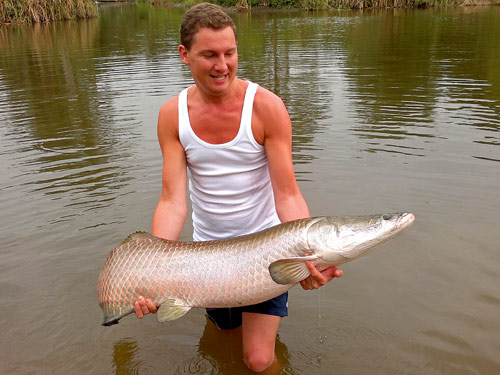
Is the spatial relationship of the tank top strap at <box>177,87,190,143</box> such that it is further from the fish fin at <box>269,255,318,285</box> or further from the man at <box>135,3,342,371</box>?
the fish fin at <box>269,255,318,285</box>

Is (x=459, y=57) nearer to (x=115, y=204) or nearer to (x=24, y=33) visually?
(x=115, y=204)

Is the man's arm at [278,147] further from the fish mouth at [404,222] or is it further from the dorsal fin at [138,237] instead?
the dorsal fin at [138,237]

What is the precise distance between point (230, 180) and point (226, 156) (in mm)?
142

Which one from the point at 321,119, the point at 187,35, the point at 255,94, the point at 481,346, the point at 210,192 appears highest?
the point at 187,35

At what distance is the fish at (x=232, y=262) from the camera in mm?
2178

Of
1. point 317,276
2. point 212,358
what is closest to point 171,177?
point 317,276

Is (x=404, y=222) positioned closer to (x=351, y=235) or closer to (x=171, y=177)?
(x=351, y=235)

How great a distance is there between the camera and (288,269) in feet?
7.06

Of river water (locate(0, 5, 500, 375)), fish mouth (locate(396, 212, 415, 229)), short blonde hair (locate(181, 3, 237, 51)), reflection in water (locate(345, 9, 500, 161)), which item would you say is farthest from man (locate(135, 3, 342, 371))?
reflection in water (locate(345, 9, 500, 161))

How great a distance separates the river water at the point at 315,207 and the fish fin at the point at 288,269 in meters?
1.15

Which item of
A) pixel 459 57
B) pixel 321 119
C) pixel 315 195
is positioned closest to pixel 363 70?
pixel 459 57

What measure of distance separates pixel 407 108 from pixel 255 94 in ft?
21.0

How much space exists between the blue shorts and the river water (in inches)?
8.9

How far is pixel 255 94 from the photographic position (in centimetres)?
254
